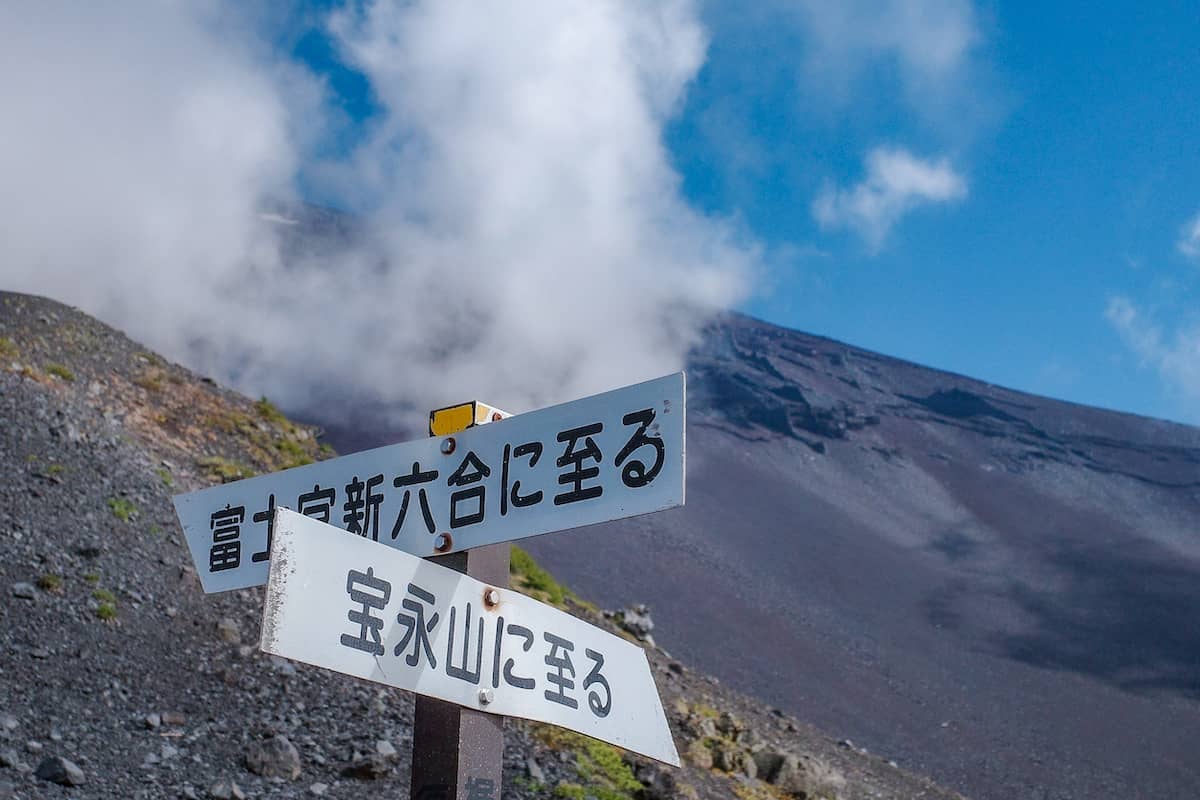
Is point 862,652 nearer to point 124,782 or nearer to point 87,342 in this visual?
point 87,342

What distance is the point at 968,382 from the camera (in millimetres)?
81375

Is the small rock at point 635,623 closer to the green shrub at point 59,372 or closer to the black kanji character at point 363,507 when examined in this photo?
the green shrub at point 59,372

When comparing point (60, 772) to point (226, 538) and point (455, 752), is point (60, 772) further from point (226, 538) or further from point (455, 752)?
point (455, 752)

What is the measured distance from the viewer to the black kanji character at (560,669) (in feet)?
8.50

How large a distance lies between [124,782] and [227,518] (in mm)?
5496

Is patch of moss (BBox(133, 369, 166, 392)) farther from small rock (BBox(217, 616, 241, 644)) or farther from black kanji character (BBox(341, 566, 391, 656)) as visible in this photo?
black kanji character (BBox(341, 566, 391, 656))

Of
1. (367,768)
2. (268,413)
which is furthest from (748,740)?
(268,413)

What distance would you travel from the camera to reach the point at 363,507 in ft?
8.93

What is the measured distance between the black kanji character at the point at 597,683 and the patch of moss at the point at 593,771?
725cm

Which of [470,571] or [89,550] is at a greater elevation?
[89,550]

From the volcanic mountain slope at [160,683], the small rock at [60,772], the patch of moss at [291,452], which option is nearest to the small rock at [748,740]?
the volcanic mountain slope at [160,683]

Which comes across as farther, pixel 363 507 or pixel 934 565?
pixel 934 565

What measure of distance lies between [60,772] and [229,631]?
409 centimetres

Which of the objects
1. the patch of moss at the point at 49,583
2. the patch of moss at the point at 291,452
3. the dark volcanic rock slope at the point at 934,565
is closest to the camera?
the patch of moss at the point at 49,583
